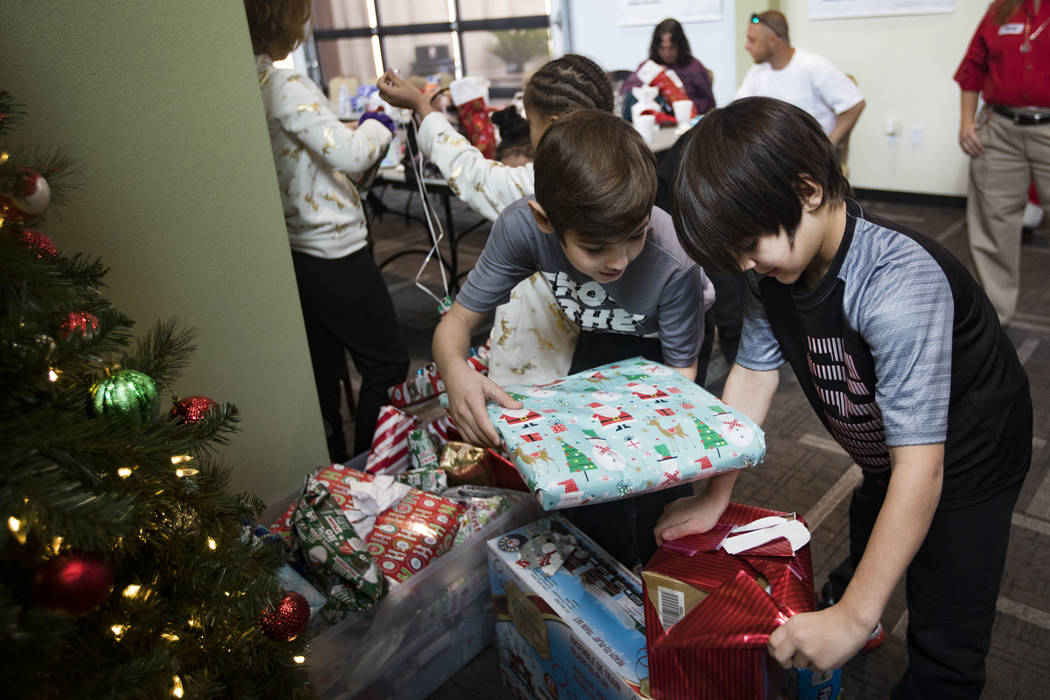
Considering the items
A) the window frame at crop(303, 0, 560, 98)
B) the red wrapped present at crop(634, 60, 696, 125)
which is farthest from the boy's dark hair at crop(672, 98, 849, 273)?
the window frame at crop(303, 0, 560, 98)

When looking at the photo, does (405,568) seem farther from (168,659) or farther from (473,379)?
(168,659)

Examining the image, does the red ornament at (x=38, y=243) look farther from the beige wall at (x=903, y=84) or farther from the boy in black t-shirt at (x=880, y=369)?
the beige wall at (x=903, y=84)

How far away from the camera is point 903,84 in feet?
15.6

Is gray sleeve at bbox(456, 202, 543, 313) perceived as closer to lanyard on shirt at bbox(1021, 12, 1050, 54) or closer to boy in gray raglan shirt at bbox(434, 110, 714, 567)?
boy in gray raglan shirt at bbox(434, 110, 714, 567)

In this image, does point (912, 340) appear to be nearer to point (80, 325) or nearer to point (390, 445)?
point (80, 325)

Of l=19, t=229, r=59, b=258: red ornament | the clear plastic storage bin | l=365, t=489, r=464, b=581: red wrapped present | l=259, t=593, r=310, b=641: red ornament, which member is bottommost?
the clear plastic storage bin

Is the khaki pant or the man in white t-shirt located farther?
the man in white t-shirt

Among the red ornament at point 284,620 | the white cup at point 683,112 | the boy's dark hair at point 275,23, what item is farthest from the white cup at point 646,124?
the red ornament at point 284,620

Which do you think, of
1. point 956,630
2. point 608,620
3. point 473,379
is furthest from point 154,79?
point 956,630

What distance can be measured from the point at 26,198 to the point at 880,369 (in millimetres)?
1030

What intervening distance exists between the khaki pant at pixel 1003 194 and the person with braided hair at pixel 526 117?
1.84 metres

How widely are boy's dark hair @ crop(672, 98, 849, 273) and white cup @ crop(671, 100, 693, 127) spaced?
3.00 m

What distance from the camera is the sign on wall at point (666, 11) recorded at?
5.77 metres

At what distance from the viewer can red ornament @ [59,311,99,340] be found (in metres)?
0.83
